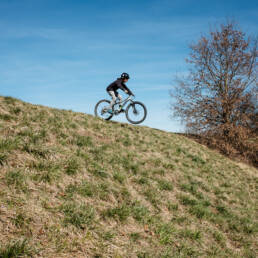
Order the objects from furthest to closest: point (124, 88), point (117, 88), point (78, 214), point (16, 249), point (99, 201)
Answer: point (117, 88) < point (124, 88) < point (99, 201) < point (78, 214) < point (16, 249)

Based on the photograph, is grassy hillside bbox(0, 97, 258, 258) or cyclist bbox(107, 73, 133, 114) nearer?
grassy hillside bbox(0, 97, 258, 258)

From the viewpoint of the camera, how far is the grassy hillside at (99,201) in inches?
160

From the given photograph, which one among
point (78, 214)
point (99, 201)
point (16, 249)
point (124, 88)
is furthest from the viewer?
point (124, 88)

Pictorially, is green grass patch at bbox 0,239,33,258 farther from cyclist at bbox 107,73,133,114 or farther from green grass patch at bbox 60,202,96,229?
cyclist at bbox 107,73,133,114

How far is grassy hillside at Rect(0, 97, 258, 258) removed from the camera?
160 inches

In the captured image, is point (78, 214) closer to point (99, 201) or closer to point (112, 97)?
point (99, 201)

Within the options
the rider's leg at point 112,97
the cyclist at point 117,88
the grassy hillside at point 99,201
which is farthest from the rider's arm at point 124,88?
the grassy hillside at point 99,201

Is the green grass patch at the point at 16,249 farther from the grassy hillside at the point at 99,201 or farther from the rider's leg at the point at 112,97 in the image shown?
the rider's leg at the point at 112,97

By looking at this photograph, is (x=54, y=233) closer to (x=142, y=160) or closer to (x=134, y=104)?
(x=142, y=160)

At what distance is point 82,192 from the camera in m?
5.62

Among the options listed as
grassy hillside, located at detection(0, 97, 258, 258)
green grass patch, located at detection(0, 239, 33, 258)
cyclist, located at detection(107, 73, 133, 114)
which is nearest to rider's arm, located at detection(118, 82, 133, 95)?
cyclist, located at detection(107, 73, 133, 114)

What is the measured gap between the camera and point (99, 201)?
5.62m

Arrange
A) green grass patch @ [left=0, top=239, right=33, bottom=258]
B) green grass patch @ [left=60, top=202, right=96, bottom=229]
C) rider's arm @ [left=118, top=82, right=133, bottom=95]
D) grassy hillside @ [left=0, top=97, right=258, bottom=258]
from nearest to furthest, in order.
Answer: green grass patch @ [left=0, top=239, right=33, bottom=258] < grassy hillside @ [left=0, top=97, right=258, bottom=258] < green grass patch @ [left=60, top=202, right=96, bottom=229] < rider's arm @ [left=118, top=82, right=133, bottom=95]

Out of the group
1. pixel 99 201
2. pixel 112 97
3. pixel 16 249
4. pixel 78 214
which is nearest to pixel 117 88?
pixel 112 97
